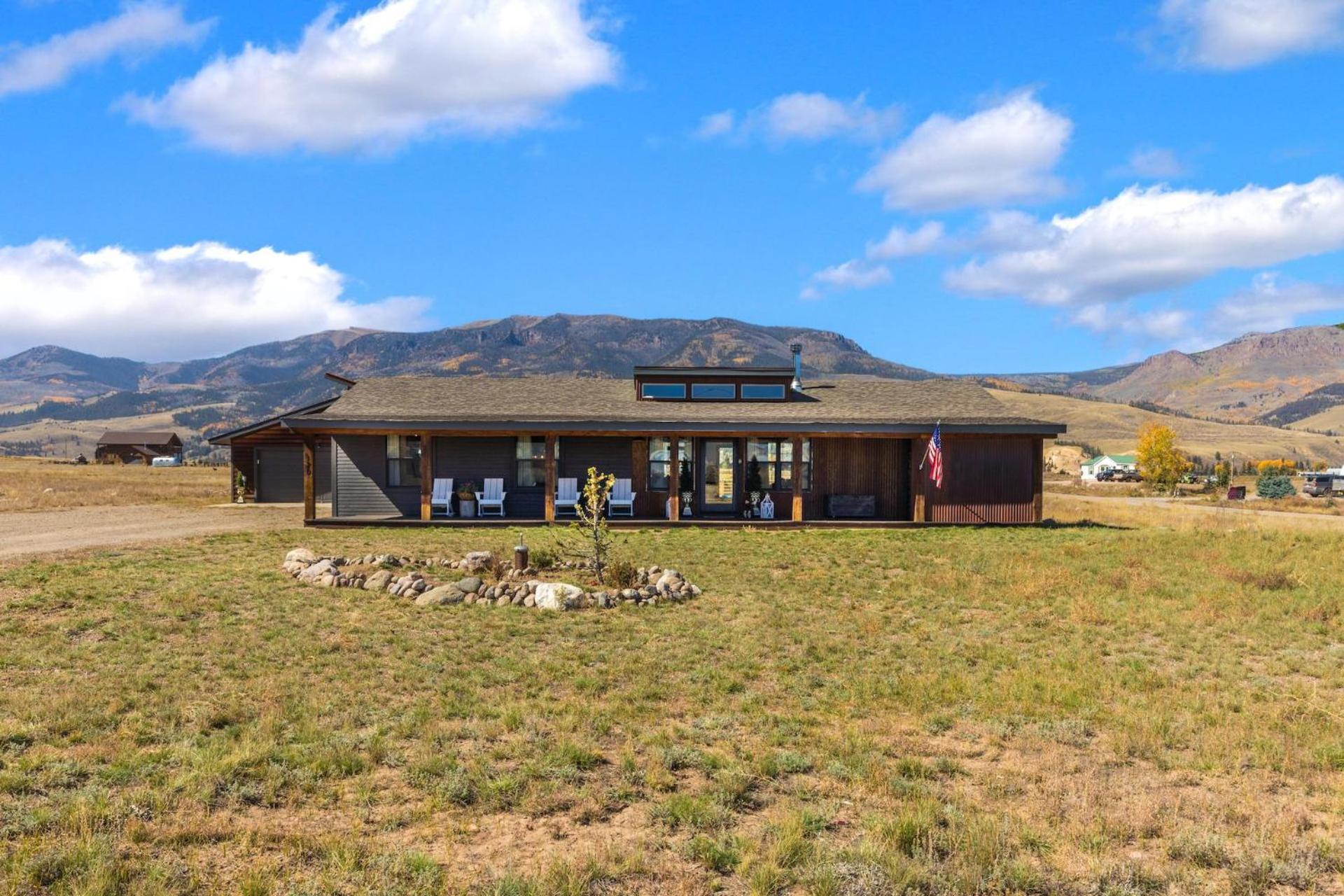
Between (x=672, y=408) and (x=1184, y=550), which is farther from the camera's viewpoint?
(x=672, y=408)

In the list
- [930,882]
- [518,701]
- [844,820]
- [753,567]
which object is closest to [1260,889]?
[930,882]

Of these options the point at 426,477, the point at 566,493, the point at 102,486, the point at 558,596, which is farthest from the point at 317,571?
the point at 102,486

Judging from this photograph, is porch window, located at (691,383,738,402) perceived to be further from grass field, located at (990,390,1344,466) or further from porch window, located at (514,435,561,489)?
grass field, located at (990,390,1344,466)

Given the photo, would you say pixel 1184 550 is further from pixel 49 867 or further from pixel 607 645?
pixel 49 867

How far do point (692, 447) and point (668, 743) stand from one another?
16.6 m

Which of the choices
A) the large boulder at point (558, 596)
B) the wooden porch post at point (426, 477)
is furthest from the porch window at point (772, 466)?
the large boulder at point (558, 596)

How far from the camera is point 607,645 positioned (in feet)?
30.1

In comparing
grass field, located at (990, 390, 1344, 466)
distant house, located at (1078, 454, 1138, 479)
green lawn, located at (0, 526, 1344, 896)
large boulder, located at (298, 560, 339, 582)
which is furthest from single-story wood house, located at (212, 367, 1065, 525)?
grass field, located at (990, 390, 1344, 466)

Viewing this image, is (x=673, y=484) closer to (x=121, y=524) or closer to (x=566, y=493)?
(x=566, y=493)

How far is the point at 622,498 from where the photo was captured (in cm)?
2191

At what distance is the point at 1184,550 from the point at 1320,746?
11.3m

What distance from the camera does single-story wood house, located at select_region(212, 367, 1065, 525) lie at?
20.9m

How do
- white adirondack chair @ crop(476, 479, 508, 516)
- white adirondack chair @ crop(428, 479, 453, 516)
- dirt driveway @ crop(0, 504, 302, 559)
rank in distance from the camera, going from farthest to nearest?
white adirondack chair @ crop(476, 479, 508, 516) → white adirondack chair @ crop(428, 479, 453, 516) → dirt driveway @ crop(0, 504, 302, 559)

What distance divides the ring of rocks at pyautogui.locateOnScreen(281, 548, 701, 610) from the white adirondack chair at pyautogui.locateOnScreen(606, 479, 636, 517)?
808 cm
